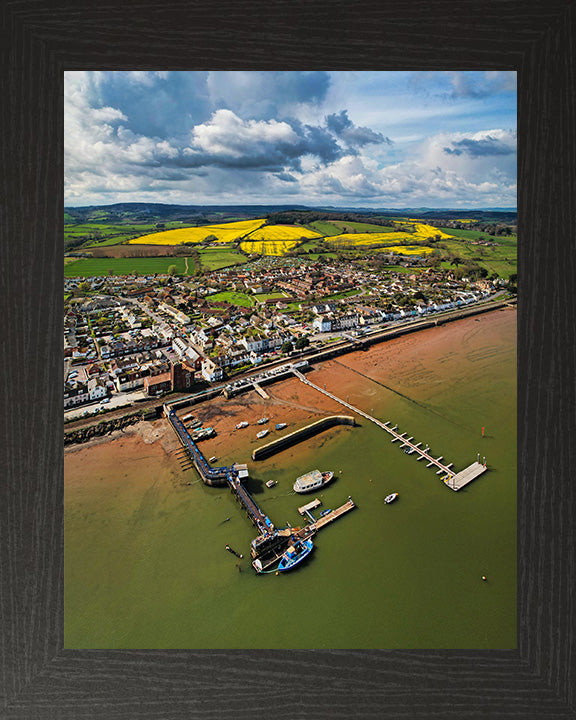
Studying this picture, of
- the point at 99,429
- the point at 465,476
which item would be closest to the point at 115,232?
the point at 99,429

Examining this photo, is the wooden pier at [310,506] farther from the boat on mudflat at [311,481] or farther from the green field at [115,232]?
the green field at [115,232]

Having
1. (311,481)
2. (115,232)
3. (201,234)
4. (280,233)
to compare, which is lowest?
(311,481)

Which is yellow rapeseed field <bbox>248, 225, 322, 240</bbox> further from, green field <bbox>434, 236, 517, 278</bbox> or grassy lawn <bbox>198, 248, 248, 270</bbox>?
green field <bbox>434, 236, 517, 278</bbox>

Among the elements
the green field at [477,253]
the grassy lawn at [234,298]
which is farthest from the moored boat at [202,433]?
the green field at [477,253]

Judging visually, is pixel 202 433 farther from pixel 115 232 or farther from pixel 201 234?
pixel 201 234
